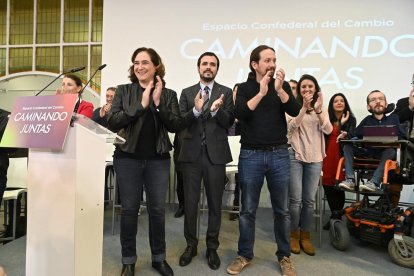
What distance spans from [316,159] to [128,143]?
151 centimetres

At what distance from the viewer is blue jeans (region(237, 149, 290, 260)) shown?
6.95ft

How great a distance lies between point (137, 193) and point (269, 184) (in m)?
0.91

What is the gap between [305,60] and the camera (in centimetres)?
418

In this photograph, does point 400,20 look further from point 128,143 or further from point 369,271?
point 128,143

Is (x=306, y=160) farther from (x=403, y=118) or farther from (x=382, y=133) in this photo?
(x=403, y=118)

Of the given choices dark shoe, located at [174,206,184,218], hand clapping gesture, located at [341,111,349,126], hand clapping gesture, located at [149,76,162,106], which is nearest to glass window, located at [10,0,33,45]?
dark shoe, located at [174,206,184,218]

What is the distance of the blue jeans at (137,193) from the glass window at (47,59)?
3.95 metres

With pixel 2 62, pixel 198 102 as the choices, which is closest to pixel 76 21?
pixel 2 62

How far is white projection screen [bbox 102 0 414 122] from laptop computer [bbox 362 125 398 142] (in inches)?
63.4

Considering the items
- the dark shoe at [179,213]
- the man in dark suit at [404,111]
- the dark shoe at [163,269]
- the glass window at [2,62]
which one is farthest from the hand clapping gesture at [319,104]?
the glass window at [2,62]

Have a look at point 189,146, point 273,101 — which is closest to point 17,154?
point 189,146

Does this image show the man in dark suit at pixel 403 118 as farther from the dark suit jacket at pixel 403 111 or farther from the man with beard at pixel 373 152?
the man with beard at pixel 373 152

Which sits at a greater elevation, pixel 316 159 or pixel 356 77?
pixel 356 77

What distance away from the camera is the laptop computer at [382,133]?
2.47 m
